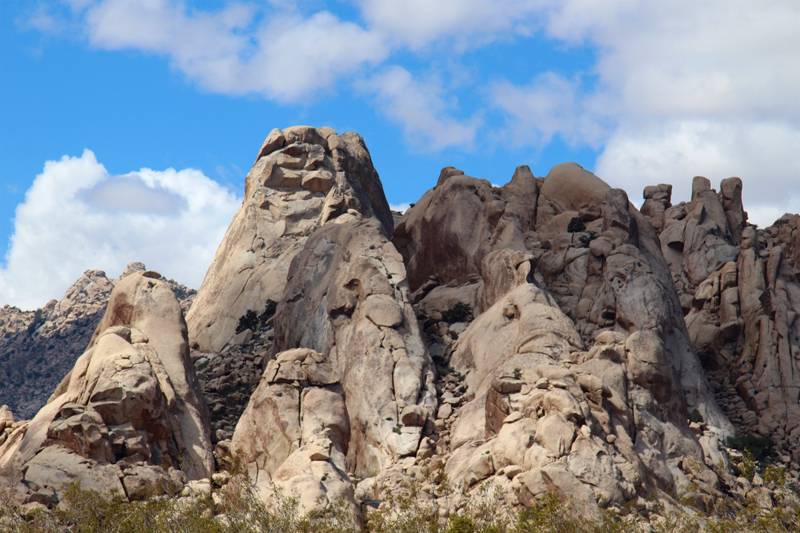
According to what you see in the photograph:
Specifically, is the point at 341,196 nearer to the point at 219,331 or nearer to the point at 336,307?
the point at 219,331

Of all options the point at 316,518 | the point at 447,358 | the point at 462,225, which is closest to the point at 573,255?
the point at 462,225

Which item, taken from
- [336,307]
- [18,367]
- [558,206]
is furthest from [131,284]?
[18,367]

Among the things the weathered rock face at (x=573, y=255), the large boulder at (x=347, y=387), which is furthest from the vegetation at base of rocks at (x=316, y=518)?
the weathered rock face at (x=573, y=255)

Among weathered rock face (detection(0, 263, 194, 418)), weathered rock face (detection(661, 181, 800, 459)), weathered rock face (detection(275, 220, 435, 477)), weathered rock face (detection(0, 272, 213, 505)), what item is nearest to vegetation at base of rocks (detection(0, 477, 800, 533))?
weathered rock face (detection(0, 272, 213, 505))

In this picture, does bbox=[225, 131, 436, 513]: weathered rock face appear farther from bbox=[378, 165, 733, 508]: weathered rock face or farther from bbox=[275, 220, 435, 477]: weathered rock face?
bbox=[378, 165, 733, 508]: weathered rock face

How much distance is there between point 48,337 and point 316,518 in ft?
269

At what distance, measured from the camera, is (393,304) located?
2844 inches

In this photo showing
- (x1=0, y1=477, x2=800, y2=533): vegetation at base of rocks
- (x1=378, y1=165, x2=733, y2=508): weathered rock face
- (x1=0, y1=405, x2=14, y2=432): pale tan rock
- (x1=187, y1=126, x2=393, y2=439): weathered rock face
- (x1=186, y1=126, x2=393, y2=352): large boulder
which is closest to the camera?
(x1=0, y1=477, x2=800, y2=533): vegetation at base of rocks

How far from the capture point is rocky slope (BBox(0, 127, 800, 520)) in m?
61.5

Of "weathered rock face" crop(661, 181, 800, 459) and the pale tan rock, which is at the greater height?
"weathered rock face" crop(661, 181, 800, 459)

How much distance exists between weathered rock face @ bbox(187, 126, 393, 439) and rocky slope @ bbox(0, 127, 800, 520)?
0.54ft

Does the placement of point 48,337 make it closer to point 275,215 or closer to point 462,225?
point 275,215

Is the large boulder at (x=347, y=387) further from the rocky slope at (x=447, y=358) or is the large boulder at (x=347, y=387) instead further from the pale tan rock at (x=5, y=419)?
the pale tan rock at (x=5, y=419)

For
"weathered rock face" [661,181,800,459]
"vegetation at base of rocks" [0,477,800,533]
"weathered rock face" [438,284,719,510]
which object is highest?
"weathered rock face" [661,181,800,459]
